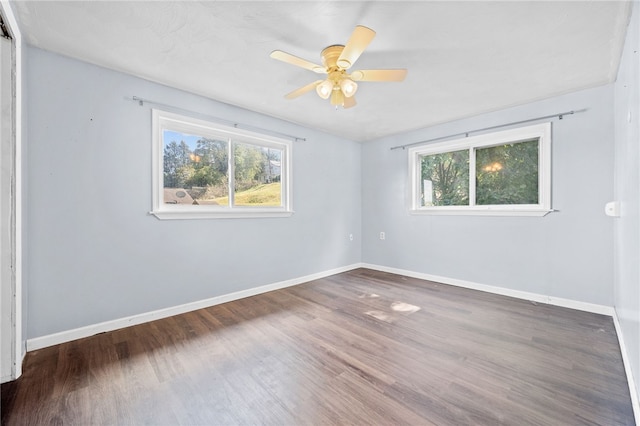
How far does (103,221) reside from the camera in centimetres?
228

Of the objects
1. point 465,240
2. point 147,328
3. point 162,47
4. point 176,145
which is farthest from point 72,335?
point 465,240

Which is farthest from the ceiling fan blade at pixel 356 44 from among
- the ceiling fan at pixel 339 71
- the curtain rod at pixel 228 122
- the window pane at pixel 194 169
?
the window pane at pixel 194 169

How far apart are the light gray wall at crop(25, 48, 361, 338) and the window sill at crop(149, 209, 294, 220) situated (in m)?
0.06

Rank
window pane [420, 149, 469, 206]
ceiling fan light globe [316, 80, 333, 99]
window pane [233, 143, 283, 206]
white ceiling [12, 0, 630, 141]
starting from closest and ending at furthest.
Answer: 1. white ceiling [12, 0, 630, 141]
2. ceiling fan light globe [316, 80, 333, 99]
3. window pane [233, 143, 283, 206]
4. window pane [420, 149, 469, 206]

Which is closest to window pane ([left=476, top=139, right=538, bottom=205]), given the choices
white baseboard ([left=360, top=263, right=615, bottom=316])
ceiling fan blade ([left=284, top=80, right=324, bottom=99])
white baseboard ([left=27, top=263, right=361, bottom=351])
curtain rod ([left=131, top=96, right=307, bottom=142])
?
white baseboard ([left=360, top=263, right=615, bottom=316])

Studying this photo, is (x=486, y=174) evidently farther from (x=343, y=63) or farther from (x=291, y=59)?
(x=291, y=59)

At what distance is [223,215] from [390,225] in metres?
2.64

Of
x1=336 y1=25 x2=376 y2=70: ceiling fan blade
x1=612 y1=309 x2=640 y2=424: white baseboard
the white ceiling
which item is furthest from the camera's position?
the white ceiling

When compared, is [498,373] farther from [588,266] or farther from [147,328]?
[147,328]

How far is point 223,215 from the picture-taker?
3023 millimetres

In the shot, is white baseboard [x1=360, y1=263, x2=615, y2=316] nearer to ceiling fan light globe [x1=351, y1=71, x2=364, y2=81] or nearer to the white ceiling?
the white ceiling

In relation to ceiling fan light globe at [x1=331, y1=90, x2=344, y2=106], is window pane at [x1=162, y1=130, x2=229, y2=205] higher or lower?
lower

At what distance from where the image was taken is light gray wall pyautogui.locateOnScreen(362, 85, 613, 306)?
8.77 feet

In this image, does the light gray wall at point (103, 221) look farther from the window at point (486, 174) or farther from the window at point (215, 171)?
the window at point (486, 174)
